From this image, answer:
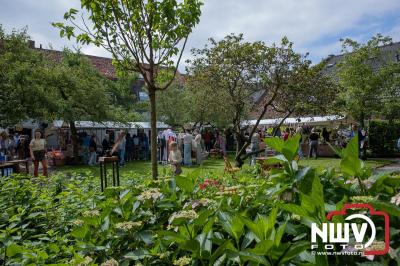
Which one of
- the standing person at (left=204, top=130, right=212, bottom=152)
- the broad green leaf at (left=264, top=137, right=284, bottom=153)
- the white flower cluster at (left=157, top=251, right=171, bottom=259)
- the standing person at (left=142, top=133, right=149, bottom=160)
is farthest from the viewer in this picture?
the standing person at (left=204, top=130, right=212, bottom=152)

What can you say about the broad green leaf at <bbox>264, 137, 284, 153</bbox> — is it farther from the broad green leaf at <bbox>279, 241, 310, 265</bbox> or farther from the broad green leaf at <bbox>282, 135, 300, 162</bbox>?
the broad green leaf at <bbox>279, 241, 310, 265</bbox>

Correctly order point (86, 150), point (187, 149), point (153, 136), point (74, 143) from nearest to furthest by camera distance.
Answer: point (153, 136) < point (187, 149) < point (86, 150) < point (74, 143)

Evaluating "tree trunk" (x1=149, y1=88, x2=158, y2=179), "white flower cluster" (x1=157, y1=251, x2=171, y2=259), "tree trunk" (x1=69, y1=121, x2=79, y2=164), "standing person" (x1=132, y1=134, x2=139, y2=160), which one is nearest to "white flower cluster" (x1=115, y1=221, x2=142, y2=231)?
"white flower cluster" (x1=157, y1=251, x2=171, y2=259)

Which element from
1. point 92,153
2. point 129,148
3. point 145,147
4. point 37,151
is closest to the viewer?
point 37,151

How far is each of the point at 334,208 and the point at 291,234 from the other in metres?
0.19

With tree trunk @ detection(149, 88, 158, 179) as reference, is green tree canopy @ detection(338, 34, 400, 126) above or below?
above

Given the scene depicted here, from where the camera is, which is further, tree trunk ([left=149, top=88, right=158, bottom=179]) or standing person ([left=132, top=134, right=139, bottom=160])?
standing person ([left=132, top=134, right=139, bottom=160])

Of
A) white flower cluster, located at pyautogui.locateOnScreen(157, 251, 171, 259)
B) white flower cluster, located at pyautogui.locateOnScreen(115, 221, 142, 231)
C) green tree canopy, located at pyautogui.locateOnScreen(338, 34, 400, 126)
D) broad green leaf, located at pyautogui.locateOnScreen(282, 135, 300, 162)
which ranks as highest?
green tree canopy, located at pyautogui.locateOnScreen(338, 34, 400, 126)

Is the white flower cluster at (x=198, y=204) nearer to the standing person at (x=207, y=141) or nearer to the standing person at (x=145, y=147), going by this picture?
the standing person at (x=145, y=147)

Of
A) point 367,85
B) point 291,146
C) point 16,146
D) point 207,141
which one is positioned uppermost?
point 367,85

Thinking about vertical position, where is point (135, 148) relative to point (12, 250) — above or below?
below

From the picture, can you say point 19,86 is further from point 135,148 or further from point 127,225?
point 127,225

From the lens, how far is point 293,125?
30.4 m

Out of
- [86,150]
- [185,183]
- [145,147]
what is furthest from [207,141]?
[185,183]
